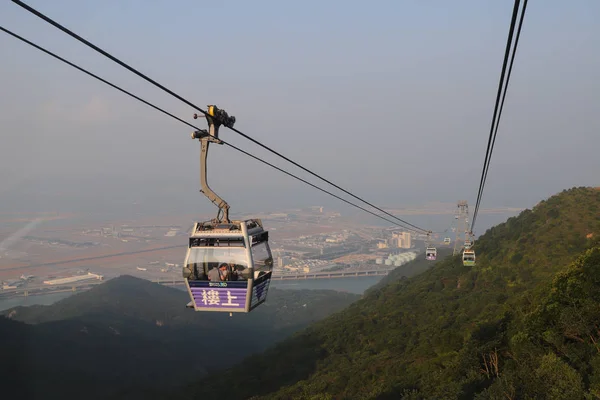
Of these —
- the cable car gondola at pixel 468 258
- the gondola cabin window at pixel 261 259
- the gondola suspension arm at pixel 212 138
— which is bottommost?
the cable car gondola at pixel 468 258

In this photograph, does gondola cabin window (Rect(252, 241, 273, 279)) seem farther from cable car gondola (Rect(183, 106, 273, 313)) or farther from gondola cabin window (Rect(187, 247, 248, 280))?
gondola cabin window (Rect(187, 247, 248, 280))

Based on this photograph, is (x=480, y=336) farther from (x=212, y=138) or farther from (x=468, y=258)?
(x=212, y=138)

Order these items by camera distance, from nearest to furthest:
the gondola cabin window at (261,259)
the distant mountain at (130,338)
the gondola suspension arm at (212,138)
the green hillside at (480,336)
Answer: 1. the gondola suspension arm at (212,138)
2. the gondola cabin window at (261,259)
3. the green hillside at (480,336)
4. the distant mountain at (130,338)

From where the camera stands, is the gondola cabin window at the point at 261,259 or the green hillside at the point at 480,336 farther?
the green hillside at the point at 480,336

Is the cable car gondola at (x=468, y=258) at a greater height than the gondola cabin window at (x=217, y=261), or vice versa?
the gondola cabin window at (x=217, y=261)

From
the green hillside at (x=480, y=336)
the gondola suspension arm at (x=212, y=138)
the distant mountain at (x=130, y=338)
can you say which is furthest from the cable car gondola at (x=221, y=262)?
the distant mountain at (x=130, y=338)

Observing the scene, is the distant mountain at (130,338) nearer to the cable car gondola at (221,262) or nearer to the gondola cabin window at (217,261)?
the cable car gondola at (221,262)
